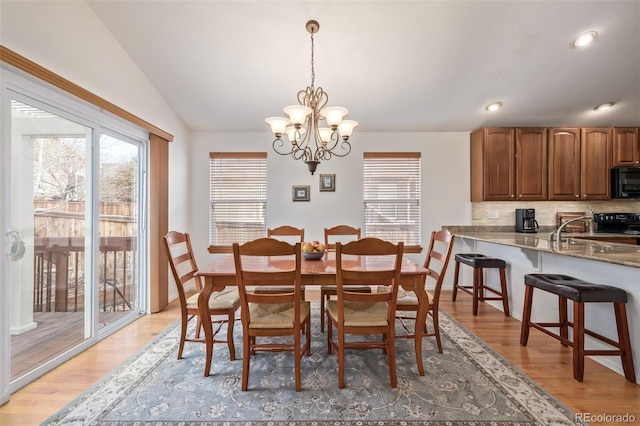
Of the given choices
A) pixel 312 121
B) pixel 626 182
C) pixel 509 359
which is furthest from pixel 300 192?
pixel 626 182

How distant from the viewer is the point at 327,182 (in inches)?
159

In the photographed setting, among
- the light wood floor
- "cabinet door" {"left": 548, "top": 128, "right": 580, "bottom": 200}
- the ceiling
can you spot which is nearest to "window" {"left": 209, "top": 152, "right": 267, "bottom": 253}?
the ceiling

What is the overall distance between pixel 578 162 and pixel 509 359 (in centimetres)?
330

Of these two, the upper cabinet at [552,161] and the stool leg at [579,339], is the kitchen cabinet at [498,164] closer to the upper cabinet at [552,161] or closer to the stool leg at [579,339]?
the upper cabinet at [552,161]

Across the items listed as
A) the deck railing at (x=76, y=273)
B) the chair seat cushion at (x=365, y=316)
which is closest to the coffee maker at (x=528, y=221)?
the chair seat cushion at (x=365, y=316)

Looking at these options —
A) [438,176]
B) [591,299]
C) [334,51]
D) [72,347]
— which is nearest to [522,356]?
[591,299]

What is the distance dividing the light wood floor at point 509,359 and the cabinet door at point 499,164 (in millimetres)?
1778

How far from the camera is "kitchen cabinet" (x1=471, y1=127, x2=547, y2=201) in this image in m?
3.81

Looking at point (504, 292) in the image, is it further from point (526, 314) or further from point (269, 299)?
point (269, 299)

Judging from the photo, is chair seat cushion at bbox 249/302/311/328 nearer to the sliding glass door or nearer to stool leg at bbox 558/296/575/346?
the sliding glass door

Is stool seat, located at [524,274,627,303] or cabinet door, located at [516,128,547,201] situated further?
Result: cabinet door, located at [516,128,547,201]

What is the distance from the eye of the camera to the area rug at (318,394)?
156cm

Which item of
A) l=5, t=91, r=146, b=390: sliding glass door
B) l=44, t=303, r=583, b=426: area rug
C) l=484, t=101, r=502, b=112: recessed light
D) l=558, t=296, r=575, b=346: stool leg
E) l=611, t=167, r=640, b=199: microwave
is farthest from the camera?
l=611, t=167, r=640, b=199: microwave

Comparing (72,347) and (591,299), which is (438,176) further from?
(72,347)
